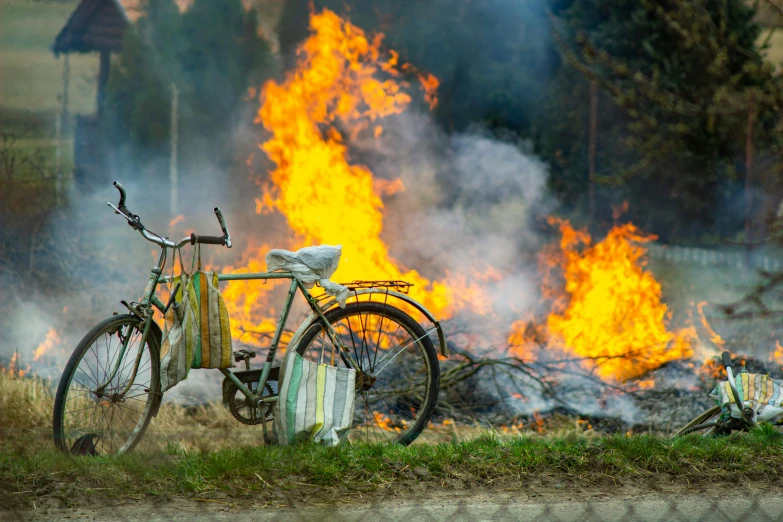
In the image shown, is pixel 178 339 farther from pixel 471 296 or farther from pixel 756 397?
pixel 471 296

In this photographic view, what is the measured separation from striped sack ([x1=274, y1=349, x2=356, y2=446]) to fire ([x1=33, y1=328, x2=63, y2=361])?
4681mm

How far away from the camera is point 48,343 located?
29.4 feet

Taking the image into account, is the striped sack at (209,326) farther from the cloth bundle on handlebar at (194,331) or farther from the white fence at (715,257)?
the white fence at (715,257)

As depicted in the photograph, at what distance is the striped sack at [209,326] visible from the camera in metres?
4.83

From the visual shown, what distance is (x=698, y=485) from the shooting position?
4.32 meters

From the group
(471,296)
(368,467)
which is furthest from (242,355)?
(471,296)

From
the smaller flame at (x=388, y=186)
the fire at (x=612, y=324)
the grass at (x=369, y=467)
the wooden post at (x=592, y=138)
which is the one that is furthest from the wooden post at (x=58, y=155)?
the wooden post at (x=592, y=138)

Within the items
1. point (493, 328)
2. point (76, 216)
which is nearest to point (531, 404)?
point (493, 328)

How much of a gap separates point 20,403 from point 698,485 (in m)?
4.74

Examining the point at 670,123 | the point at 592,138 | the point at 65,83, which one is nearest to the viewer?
the point at 65,83

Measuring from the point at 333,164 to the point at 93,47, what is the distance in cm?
469

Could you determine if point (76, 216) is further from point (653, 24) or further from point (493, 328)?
point (653, 24)

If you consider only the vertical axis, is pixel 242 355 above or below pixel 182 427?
above

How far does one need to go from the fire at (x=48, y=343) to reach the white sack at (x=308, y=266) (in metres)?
4.61
